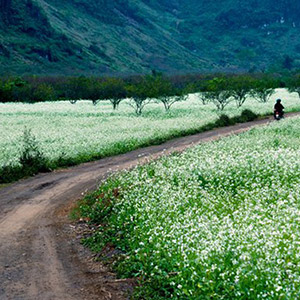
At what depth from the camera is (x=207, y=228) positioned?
11273 mm

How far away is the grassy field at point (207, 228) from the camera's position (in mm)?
9039

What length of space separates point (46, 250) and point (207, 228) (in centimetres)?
445

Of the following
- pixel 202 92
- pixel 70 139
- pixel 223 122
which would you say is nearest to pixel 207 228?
pixel 70 139

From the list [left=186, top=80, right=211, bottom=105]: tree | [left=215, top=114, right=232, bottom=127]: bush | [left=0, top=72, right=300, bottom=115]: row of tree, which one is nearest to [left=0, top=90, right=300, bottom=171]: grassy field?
[left=215, top=114, right=232, bottom=127]: bush

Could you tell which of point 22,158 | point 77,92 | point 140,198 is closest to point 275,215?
point 140,198

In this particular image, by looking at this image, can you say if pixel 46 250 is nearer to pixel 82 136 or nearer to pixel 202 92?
pixel 82 136

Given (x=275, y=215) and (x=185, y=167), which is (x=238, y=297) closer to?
(x=275, y=215)

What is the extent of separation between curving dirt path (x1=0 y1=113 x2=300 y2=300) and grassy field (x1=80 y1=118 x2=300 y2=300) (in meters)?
0.69

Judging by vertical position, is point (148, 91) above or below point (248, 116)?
above

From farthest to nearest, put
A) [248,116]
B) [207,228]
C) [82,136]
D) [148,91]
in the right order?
1. [148,91]
2. [248,116]
3. [82,136]
4. [207,228]

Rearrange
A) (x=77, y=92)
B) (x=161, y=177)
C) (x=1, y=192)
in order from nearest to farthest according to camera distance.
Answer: (x=161, y=177) → (x=1, y=192) → (x=77, y=92)

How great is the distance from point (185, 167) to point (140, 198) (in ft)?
13.5

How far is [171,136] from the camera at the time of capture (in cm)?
3844

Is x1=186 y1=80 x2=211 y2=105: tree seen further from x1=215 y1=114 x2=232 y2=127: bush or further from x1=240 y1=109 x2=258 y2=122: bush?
x1=215 y1=114 x2=232 y2=127: bush
